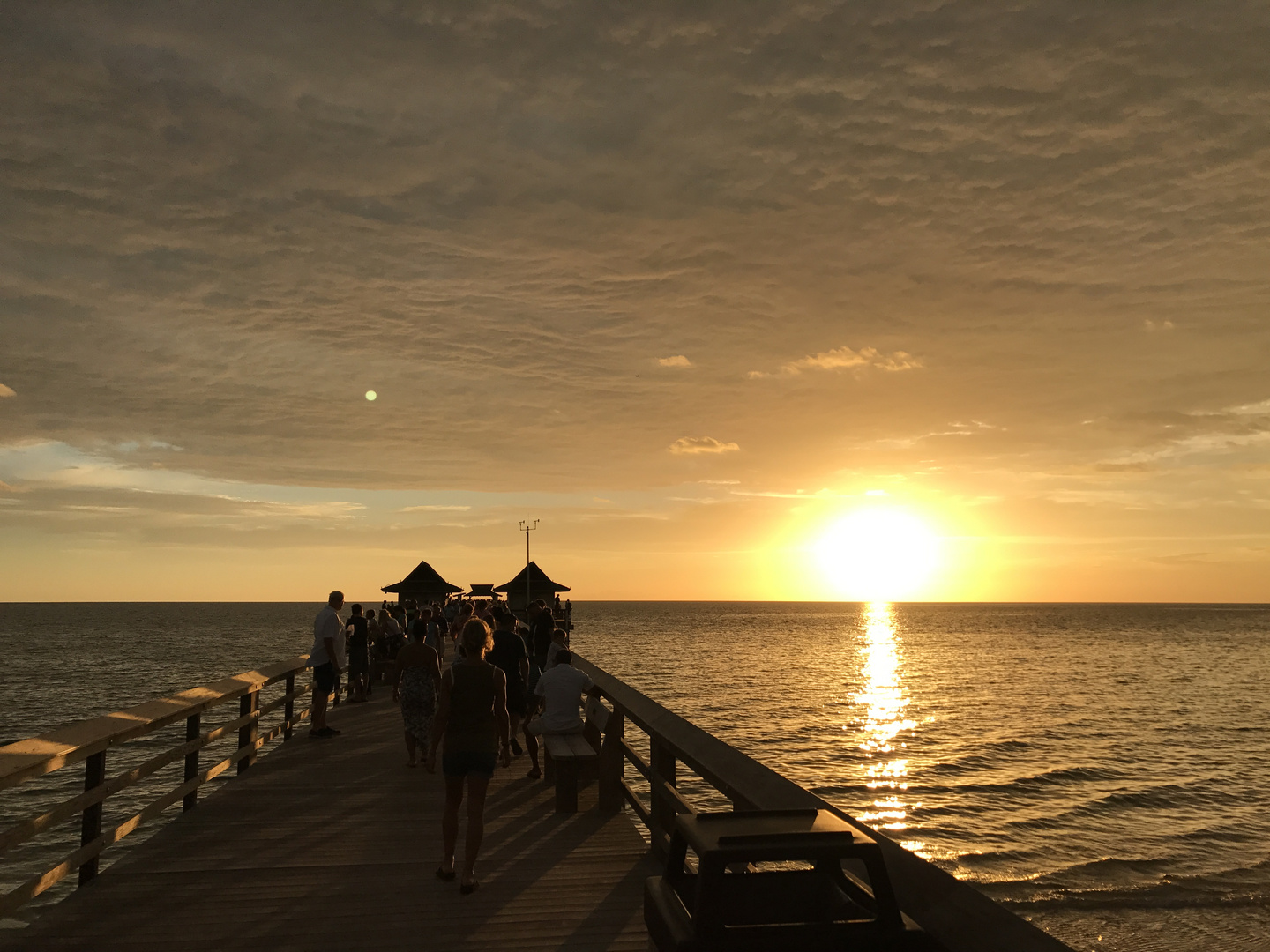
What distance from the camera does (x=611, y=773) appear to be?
7938mm

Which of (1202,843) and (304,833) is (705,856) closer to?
(304,833)

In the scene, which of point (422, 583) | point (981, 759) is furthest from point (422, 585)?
point (981, 759)

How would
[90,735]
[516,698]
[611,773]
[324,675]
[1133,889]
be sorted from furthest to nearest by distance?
[1133,889]
[324,675]
[516,698]
[611,773]
[90,735]

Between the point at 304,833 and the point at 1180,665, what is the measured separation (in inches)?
3019

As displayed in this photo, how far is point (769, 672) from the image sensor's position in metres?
59.9

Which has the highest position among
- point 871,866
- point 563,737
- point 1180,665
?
point 871,866

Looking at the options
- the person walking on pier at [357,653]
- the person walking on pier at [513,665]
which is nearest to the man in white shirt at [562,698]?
the person walking on pier at [513,665]

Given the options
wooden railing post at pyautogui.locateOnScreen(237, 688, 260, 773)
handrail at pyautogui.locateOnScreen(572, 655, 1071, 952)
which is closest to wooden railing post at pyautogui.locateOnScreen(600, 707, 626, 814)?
handrail at pyautogui.locateOnScreen(572, 655, 1071, 952)

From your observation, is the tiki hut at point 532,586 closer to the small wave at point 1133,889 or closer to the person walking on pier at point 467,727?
the small wave at point 1133,889

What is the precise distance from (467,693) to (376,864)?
1.49 metres

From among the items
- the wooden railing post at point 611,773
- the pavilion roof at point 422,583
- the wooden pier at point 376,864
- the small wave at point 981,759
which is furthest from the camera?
the pavilion roof at point 422,583

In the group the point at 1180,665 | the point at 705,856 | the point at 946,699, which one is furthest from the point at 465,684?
the point at 1180,665

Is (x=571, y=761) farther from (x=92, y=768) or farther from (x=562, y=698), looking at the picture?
(x=92, y=768)

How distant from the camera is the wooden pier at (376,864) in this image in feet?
14.3
